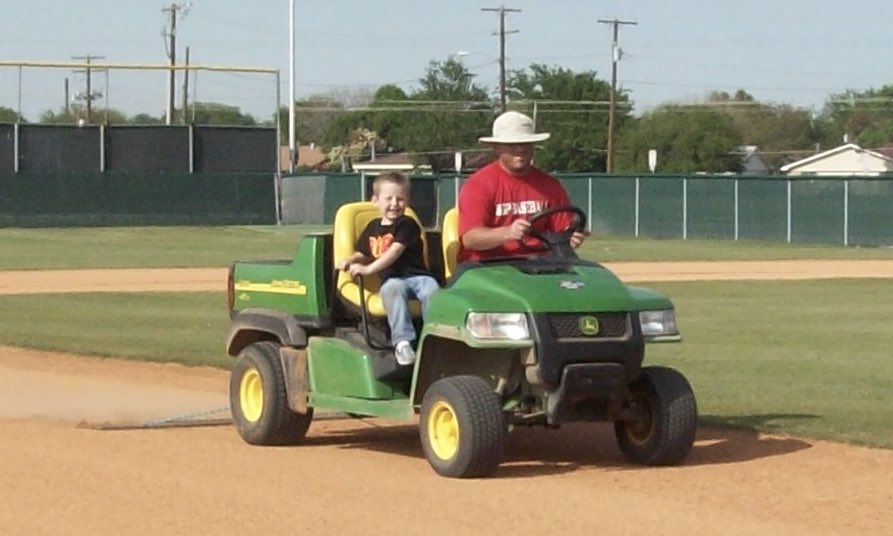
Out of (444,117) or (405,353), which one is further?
(444,117)

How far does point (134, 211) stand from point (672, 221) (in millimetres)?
16755

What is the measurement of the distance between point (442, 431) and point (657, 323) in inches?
50.3

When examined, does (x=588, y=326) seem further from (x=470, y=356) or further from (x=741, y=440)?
(x=741, y=440)

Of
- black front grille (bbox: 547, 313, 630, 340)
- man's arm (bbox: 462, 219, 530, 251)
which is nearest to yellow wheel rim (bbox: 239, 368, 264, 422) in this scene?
man's arm (bbox: 462, 219, 530, 251)

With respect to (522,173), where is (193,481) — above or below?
below

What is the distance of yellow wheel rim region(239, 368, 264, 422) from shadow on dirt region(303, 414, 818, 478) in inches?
14.9

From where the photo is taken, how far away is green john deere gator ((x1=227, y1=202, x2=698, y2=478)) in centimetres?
880

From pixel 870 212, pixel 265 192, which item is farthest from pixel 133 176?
pixel 870 212

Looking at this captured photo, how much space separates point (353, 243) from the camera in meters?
10.0

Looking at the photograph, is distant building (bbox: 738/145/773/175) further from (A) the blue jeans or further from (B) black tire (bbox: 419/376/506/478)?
(B) black tire (bbox: 419/376/506/478)

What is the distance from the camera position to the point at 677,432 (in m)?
9.29

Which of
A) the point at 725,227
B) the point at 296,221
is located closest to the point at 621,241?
the point at 725,227

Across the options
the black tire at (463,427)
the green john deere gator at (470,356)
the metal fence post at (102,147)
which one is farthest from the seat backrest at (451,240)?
the metal fence post at (102,147)

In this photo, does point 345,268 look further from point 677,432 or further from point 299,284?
point 677,432
